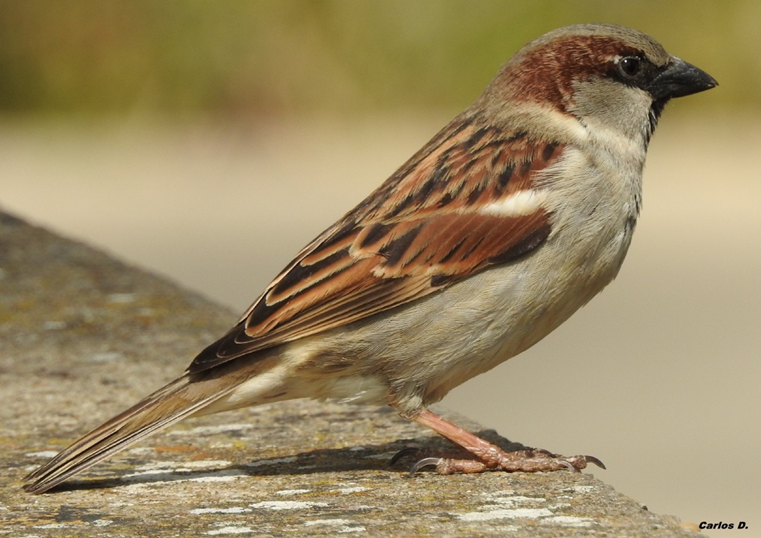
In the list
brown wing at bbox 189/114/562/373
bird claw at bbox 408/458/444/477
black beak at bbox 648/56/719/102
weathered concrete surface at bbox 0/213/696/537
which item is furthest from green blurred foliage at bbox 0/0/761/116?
bird claw at bbox 408/458/444/477

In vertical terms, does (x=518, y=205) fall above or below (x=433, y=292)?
above

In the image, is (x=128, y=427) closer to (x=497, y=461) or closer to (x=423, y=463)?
(x=423, y=463)

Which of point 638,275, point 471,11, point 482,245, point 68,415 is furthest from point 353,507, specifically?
point 471,11

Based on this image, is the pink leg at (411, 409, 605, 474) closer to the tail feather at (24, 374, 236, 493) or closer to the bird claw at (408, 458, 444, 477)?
the bird claw at (408, 458, 444, 477)

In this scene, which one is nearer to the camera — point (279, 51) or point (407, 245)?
point (407, 245)

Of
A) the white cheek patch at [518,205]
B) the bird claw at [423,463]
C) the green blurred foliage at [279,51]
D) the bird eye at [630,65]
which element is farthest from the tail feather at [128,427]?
the green blurred foliage at [279,51]

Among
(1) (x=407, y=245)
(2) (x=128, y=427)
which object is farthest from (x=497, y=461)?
(2) (x=128, y=427)

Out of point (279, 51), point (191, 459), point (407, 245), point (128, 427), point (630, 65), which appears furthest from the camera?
point (279, 51)
